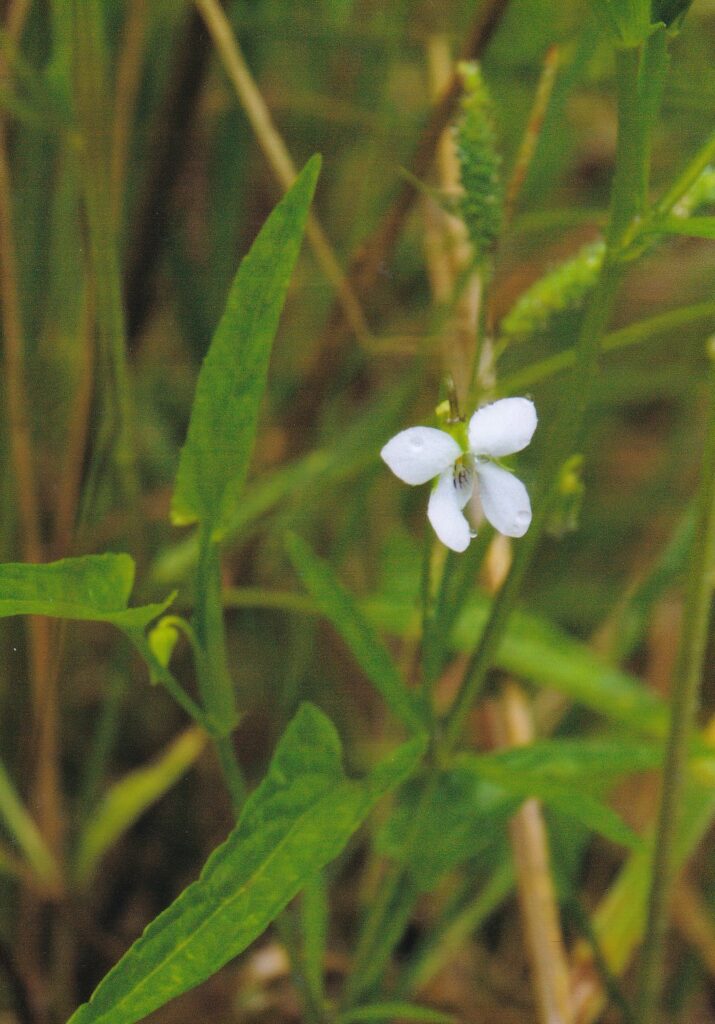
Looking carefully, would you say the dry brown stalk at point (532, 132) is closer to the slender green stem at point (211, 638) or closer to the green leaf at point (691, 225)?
the green leaf at point (691, 225)

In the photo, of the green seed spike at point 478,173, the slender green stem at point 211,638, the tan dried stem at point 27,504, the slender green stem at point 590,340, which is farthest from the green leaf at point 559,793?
the tan dried stem at point 27,504

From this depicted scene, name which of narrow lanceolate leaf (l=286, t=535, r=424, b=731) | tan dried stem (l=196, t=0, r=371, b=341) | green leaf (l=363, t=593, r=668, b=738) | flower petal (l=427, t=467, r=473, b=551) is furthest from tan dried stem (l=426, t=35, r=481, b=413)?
flower petal (l=427, t=467, r=473, b=551)

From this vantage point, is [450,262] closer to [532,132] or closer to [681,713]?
[532,132]

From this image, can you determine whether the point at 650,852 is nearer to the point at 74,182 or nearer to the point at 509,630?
the point at 509,630

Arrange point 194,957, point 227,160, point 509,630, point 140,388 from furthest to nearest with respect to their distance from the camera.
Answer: point 140,388, point 227,160, point 509,630, point 194,957

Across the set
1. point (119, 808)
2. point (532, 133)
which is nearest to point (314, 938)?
point (119, 808)

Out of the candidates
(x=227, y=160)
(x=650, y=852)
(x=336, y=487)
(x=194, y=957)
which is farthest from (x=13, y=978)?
(x=227, y=160)
